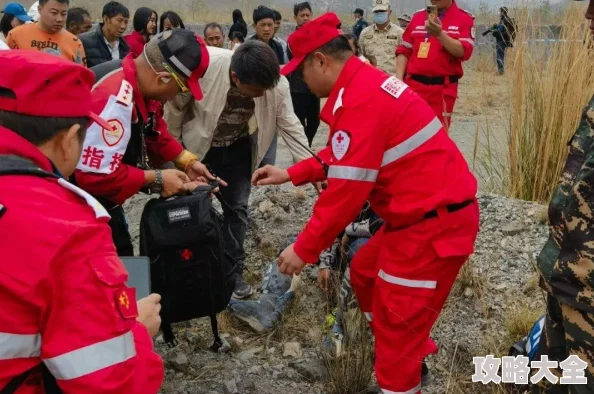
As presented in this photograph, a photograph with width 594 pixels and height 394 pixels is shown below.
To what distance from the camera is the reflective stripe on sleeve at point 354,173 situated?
2.46 m

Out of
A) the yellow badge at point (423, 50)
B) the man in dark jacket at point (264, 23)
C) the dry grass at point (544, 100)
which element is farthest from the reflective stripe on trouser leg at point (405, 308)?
the man in dark jacket at point (264, 23)

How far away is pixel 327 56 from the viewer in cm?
264

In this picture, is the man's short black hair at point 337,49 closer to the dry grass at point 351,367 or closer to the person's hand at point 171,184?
the person's hand at point 171,184

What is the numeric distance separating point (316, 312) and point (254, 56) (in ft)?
5.33

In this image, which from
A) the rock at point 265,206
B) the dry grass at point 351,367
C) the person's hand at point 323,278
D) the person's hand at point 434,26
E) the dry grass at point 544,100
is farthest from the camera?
the person's hand at point 434,26

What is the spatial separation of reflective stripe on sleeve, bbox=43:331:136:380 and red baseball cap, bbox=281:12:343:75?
166 cm

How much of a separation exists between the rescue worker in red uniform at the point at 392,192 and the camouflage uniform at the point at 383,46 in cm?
465

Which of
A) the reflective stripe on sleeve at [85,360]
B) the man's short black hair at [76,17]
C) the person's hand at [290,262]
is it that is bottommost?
the person's hand at [290,262]

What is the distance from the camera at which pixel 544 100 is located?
14.7 ft

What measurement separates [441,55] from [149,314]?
14.6 feet

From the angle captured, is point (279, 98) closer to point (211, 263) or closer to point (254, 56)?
point (254, 56)

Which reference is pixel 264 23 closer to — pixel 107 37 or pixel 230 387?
pixel 107 37

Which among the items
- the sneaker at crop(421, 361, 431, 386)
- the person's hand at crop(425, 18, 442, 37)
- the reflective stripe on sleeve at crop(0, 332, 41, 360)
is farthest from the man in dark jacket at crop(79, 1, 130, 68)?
the reflective stripe on sleeve at crop(0, 332, 41, 360)

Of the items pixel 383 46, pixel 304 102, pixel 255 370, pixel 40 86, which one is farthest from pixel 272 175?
pixel 383 46
